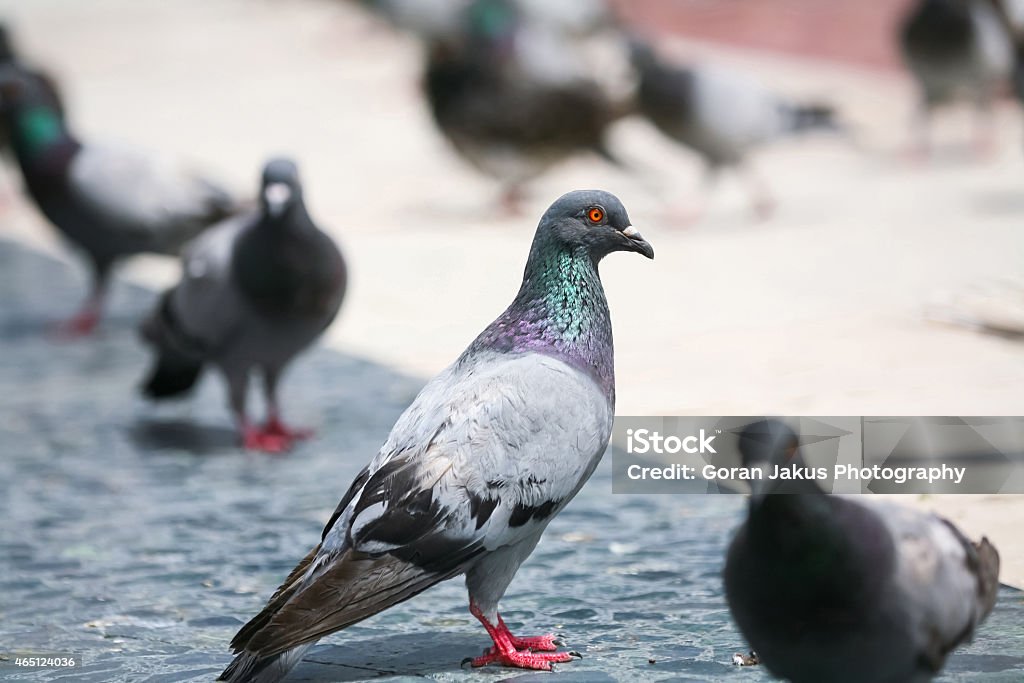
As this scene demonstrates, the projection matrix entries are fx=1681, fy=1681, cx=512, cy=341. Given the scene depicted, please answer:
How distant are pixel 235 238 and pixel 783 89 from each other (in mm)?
8769

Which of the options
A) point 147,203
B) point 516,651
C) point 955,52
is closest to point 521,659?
point 516,651

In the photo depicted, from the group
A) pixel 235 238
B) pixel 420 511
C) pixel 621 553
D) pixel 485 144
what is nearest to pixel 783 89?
pixel 485 144

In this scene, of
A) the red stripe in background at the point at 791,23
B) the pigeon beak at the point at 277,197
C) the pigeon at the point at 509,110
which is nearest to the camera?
the pigeon beak at the point at 277,197

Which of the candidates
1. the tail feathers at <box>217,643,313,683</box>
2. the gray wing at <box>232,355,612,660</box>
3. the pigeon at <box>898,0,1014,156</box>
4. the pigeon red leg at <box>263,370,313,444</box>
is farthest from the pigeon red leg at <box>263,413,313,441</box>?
the pigeon at <box>898,0,1014,156</box>

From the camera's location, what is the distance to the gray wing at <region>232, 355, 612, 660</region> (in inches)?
153

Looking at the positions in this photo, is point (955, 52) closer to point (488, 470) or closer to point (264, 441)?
point (264, 441)

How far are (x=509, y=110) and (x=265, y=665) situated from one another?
26.7 feet

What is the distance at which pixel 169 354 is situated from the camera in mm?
7441

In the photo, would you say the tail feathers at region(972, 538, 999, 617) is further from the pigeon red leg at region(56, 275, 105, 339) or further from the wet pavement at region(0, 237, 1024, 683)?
the pigeon red leg at region(56, 275, 105, 339)

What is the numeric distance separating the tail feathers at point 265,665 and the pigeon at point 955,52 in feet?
30.9

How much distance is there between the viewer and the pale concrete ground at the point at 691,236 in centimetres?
737

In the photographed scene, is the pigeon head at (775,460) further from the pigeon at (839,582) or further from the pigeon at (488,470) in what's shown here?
the pigeon at (488,470)

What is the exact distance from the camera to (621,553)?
5.38 m

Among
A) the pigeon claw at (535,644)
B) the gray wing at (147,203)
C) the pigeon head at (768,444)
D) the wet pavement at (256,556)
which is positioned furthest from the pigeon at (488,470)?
the gray wing at (147,203)
